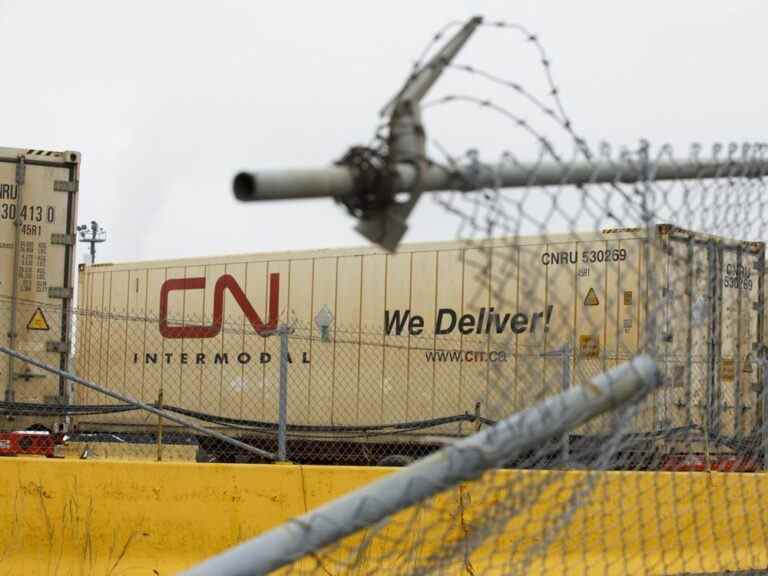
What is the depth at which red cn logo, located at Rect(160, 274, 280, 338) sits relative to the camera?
18766 mm

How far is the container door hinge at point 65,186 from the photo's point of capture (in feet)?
52.0

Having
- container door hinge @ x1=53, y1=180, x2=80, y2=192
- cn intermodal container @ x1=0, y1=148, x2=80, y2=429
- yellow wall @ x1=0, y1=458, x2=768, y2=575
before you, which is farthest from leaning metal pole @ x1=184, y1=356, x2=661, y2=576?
container door hinge @ x1=53, y1=180, x2=80, y2=192

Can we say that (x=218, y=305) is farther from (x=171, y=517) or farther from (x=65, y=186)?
(x=171, y=517)

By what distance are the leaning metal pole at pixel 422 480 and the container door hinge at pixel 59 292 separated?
1317 centimetres

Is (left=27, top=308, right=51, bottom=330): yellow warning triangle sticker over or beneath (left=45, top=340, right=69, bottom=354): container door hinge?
over

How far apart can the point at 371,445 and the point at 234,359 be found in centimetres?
254

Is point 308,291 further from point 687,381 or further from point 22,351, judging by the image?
point 687,381

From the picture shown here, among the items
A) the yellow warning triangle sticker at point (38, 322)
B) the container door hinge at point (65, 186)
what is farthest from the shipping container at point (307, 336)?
the container door hinge at point (65, 186)

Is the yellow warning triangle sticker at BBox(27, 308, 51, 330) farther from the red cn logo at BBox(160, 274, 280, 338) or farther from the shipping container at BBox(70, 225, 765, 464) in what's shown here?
the red cn logo at BBox(160, 274, 280, 338)

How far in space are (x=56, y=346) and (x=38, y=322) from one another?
13.6 inches

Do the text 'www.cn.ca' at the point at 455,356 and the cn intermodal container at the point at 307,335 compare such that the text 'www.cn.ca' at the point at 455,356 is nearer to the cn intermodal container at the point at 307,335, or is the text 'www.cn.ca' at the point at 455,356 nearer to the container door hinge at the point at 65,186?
the cn intermodal container at the point at 307,335

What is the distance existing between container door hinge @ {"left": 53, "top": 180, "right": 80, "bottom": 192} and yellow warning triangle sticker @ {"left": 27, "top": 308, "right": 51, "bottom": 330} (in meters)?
1.46

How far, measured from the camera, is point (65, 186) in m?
15.9

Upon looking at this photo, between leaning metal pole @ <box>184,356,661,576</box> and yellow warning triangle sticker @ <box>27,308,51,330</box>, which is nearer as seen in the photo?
leaning metal pole @ <box>184,356,661,576</box>
